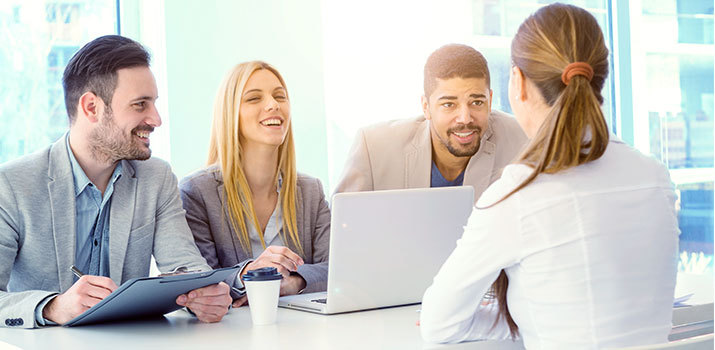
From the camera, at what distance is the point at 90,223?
2197 mm

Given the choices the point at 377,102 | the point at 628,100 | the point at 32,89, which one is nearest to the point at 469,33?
the point at 377,102

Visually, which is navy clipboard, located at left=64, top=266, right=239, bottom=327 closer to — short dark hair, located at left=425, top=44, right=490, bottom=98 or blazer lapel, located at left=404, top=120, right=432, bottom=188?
blazer lapel, located at left=404, top=120, right=432, bottom=188

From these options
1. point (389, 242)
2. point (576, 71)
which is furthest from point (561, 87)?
point (389, 242)

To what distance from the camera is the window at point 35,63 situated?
373 centimetres

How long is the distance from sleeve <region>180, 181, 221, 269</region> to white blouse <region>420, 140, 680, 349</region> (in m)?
1.26

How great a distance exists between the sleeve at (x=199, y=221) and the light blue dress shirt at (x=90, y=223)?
1.21 feet

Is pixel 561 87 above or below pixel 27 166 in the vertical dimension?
above

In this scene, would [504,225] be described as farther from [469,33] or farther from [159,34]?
[469,33]

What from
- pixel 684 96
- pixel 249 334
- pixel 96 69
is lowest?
pixel 249 334

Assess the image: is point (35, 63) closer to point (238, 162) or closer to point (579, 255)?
point (238, 162)

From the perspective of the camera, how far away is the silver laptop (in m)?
1.79

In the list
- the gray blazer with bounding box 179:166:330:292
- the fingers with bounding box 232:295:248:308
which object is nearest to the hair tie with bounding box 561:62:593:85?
the fingers with bounding box 232:295:248:308

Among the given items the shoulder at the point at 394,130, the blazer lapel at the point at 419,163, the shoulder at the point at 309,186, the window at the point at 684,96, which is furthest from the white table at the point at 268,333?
the window at the point at 684,96

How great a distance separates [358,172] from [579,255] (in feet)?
5.22
